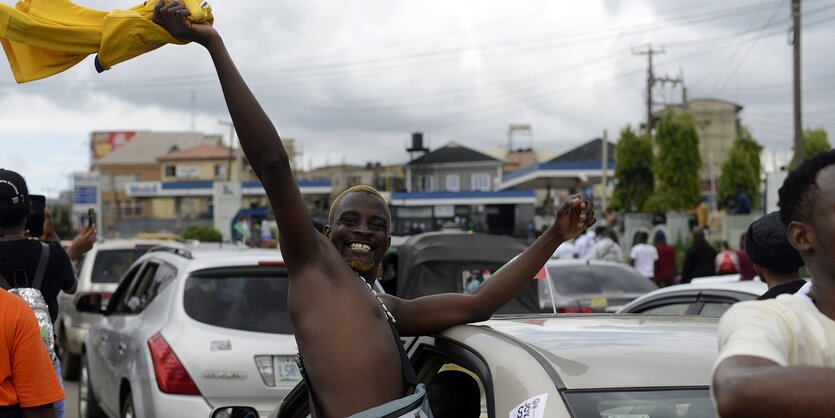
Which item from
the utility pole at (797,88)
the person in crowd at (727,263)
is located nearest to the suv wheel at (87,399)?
the person in crowd at (727,263)

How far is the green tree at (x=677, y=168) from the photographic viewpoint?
42.4 meters

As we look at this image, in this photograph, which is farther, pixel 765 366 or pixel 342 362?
pixel 342 362

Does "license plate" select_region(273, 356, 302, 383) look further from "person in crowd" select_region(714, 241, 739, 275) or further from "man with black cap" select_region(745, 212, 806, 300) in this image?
"person in crowd" select_region(714, 241, 739, 275)

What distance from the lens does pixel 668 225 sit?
32.6 meters

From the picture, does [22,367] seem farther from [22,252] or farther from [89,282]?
[89,282]

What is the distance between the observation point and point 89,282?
12.6 m

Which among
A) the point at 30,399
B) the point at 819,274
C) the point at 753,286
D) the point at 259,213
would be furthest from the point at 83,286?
the point at 259,213

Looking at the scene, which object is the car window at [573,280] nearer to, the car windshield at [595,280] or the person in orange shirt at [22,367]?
the car windshield at [595,280]

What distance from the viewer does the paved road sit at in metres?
10.3

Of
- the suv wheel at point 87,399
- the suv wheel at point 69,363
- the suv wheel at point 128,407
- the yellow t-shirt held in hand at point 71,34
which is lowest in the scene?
the suv wheel at point 69,363

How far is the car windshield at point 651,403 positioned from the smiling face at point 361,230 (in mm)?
1040

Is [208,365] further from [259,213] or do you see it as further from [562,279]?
[259,213]

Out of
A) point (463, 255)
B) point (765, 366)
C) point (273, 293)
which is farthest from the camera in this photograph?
point (463, 255)

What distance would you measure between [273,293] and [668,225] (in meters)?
27.4
